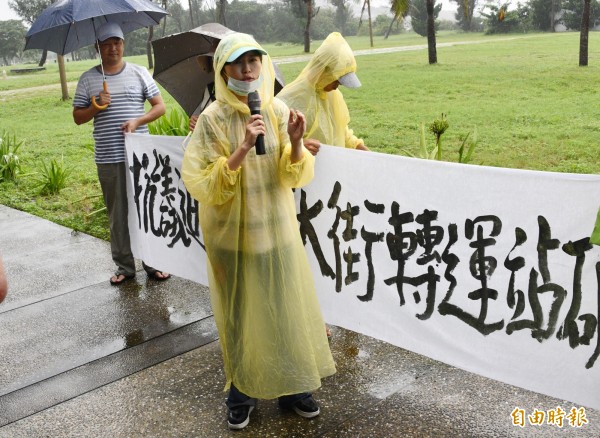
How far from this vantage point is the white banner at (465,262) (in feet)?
8.42

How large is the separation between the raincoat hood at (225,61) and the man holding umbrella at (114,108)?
1.79 meters

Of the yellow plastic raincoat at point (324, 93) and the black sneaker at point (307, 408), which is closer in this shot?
the black sneaker at point (307, 408)

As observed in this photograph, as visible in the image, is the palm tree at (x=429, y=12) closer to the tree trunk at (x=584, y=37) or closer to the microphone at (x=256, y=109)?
the tree trunk at (x=584, y=37)

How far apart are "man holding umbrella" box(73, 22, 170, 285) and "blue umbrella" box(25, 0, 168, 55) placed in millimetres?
121

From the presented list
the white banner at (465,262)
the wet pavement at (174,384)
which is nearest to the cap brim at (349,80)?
the white banner at (465,262)

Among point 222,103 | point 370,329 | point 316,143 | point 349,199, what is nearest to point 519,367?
point 370,329

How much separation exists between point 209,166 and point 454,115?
829cm

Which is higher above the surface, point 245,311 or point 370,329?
point 245,311

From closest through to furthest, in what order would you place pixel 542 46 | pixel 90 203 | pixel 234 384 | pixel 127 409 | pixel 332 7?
pixel 234 384 < pixel 127 409 < pixel 90 203 < pixel 542 46 < pixel 332 7

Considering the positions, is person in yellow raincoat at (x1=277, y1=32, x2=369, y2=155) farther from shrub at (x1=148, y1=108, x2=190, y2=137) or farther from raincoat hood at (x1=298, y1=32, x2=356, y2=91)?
shrub at (x1=148, y1=108, x2=190, y2=137)

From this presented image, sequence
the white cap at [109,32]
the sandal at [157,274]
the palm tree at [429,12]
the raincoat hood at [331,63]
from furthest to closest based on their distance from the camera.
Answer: the palm tree at [429,12], the sandal at [157,274], the white cap at [109,32], the raincoat hood at [331,63]

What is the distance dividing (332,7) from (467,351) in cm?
4379

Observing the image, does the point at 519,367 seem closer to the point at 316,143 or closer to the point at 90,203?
the point at 316,143

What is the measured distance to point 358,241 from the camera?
327 centimetres
